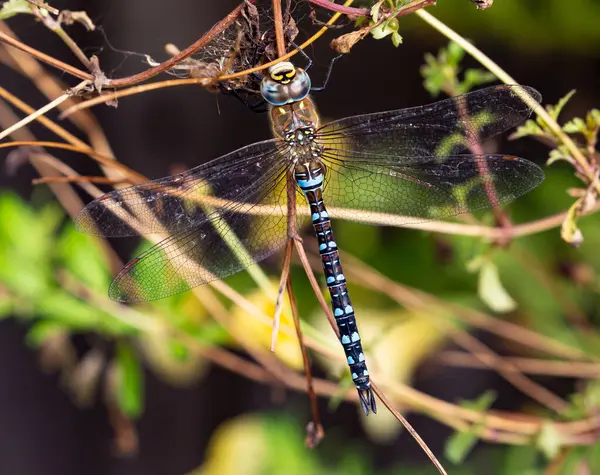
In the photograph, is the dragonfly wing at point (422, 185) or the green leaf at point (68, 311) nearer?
the dragonfly wing at point (422, 185)

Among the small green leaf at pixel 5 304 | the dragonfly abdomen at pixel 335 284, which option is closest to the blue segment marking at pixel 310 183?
the dragonfly abdomen at pixel 335 284

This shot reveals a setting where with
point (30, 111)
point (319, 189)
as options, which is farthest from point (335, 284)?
point (30, 111)

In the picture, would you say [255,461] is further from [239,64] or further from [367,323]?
[239,64]

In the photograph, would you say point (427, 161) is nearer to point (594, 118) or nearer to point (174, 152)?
point (594, 118)

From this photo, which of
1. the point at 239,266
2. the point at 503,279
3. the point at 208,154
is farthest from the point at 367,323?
the point at 208,154

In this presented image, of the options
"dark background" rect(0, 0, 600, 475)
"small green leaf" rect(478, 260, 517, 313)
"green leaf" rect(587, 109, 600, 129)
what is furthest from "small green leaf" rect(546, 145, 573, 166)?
"dark background" rect(0, 0, 600, 475)

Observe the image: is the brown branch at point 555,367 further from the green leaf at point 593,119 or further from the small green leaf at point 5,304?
the small green leaf at point 5,304
